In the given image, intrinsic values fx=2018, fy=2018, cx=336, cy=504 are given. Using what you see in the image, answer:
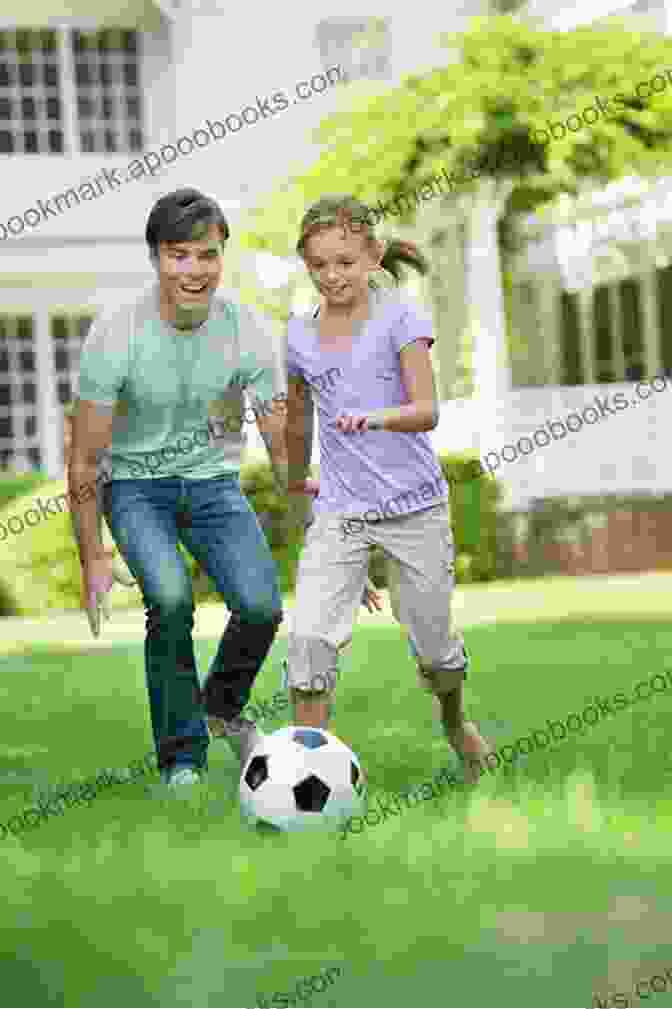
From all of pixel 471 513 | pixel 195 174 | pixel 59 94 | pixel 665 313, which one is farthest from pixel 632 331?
pixel 59 94

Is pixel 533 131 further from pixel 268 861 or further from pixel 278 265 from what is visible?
pixel 268 861

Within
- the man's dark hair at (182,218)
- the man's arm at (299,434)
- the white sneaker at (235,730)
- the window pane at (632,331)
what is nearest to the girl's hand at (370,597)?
the man's arm at (299,434)

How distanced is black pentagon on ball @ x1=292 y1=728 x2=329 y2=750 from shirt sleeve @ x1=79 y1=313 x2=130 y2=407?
1338 mm

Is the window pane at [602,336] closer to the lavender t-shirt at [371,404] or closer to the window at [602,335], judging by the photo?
the window at [602,335]

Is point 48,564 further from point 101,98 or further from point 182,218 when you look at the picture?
point 182,218

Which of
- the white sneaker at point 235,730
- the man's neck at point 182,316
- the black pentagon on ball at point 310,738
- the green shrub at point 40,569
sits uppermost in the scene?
the man's neck at point 182,316

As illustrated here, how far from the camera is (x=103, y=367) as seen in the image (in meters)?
6.65

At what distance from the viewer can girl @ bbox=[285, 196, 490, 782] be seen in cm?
634

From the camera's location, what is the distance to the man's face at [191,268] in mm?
6648

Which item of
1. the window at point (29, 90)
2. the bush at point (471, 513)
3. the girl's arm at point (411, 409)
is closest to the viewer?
the girl's arm at point (411, 409)

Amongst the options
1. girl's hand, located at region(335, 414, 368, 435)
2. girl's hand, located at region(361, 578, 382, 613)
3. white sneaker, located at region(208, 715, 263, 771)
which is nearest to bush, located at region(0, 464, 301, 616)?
white sneaker, located at region(208, 715, 263, 771)

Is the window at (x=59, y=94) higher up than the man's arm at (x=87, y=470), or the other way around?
the window at (x=59, y=94)

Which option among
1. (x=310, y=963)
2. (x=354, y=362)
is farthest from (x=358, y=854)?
(x=354, y=362)

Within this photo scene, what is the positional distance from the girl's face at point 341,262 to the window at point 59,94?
17272 mm
